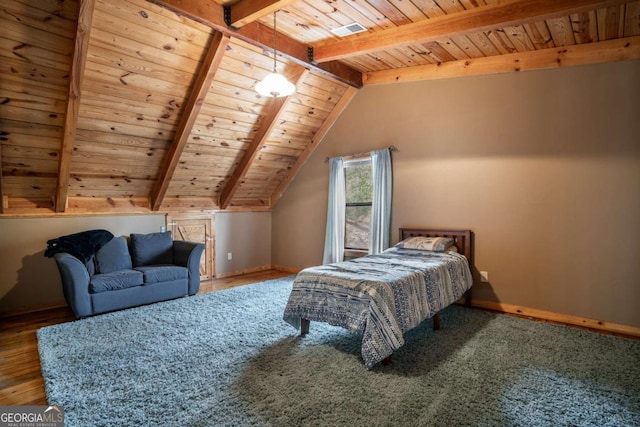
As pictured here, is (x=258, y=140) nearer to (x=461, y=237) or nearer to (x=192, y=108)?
(x=192, y=108)

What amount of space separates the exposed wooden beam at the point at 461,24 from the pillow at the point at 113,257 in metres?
3.28

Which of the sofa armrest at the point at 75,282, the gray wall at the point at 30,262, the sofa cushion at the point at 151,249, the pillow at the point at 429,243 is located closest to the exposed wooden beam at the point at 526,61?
the pillow at the point at 429,243

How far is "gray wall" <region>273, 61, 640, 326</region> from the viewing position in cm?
353

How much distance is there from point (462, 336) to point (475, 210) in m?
1.60

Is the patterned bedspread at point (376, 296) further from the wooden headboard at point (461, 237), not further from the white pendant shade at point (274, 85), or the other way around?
the white pendant shade at point (274, 85)

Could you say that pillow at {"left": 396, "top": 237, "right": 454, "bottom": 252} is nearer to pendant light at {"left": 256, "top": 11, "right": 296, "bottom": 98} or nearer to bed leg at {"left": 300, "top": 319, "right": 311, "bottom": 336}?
bed leg at {"left": 300, "top": 319, "right": 311, "bottom": 336}

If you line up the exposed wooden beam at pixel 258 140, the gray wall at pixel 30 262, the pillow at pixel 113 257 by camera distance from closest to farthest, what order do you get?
the gray wall at pixel 30 262 < the pillow at pixel 113 257 < the exposed wooden beam at pixel 258 140

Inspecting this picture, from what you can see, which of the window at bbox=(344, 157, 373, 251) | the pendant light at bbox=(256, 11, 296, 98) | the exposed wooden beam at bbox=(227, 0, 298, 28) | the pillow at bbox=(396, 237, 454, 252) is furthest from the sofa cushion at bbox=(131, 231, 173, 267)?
the pillow at bbox=(396, 237, 454, 252)

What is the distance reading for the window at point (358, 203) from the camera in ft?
17.7

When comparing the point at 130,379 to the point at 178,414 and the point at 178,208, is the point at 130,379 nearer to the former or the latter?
the point at 178,414

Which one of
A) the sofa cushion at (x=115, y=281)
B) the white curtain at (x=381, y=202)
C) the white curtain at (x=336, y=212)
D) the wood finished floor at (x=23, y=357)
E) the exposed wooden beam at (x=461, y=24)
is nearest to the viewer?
the wood finished floor at (x=23, y=357)

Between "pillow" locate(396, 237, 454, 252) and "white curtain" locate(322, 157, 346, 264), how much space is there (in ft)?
4.22

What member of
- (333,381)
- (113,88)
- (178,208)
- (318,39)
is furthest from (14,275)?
(318,39)

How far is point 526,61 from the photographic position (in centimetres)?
397
